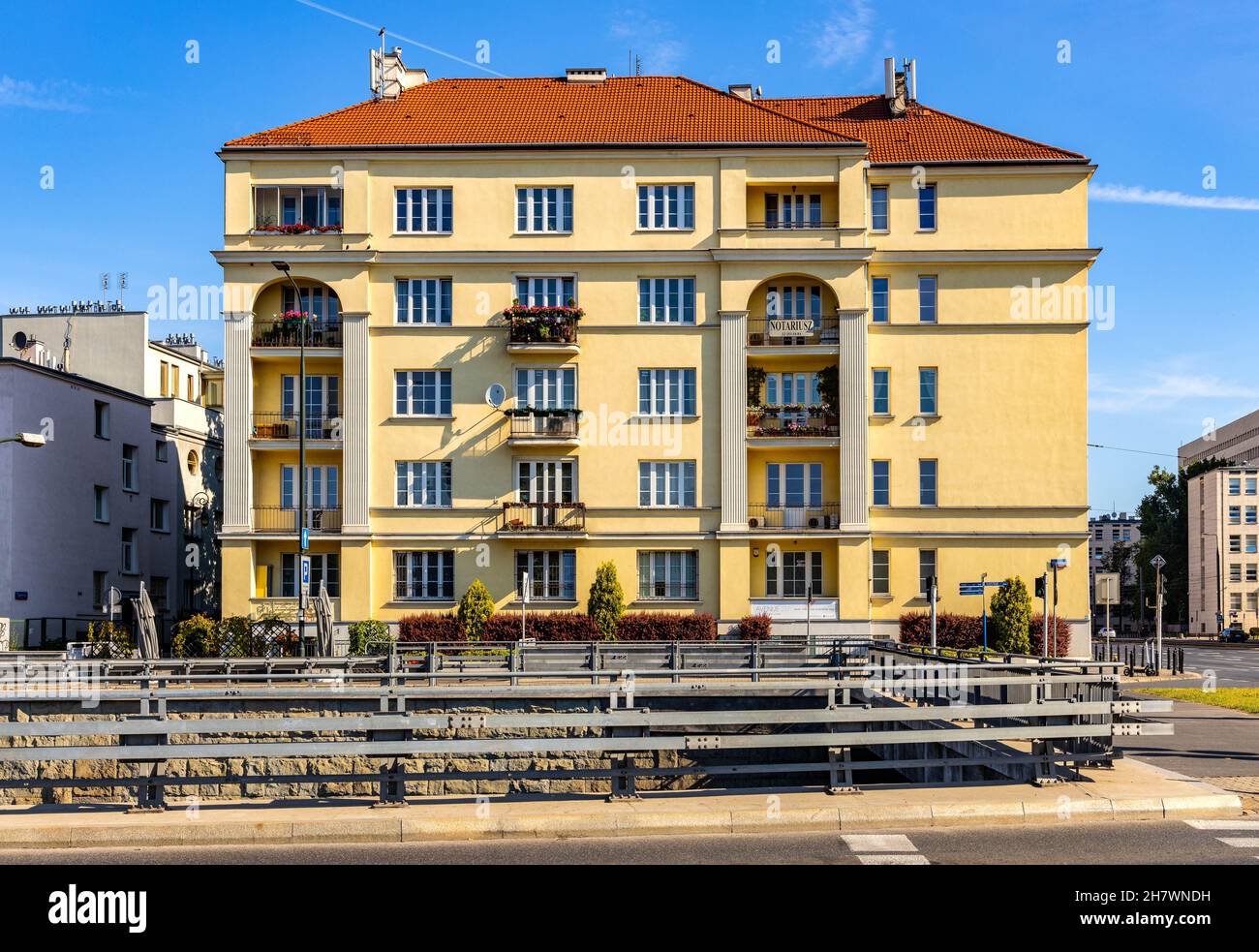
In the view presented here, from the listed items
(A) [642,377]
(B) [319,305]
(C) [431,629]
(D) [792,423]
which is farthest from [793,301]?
(C) [431,629]

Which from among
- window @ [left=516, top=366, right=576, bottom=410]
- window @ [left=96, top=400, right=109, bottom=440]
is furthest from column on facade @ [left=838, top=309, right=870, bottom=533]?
window @ [left=96, top=400, right=109, bottom=440]

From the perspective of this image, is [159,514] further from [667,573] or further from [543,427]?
[667,573]

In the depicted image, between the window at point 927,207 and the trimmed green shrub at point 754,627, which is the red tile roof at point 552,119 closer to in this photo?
the window at point 927,207

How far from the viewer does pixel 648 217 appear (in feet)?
149

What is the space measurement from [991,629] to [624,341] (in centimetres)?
1747

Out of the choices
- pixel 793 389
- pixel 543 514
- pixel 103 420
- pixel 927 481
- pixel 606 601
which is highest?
pixel 793 389

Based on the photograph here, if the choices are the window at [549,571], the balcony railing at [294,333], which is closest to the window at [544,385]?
the window at [549,571]

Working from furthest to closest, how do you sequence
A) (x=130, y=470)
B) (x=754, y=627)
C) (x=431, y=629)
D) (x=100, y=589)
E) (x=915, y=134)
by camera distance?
(x=130, y=470) → (x=100, y=589) → (x=915, y=134) → (x=754, y=627) → (x=431, y=629)

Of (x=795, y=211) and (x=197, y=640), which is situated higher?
(x=795, y=211)

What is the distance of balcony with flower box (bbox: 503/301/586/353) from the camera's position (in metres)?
44.5

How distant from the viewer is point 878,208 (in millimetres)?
46906

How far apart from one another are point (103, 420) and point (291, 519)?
12379 mm
